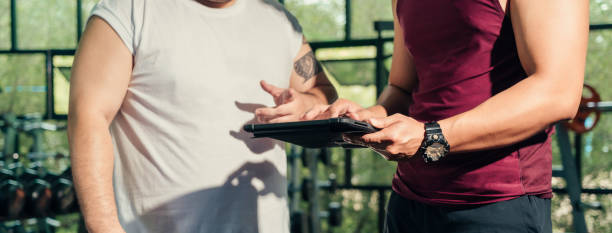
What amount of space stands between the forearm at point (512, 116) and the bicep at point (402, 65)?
0.37 m

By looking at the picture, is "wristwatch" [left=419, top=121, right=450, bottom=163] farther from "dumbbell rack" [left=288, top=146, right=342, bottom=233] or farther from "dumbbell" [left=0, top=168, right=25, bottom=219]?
"dumbbell" [left=0, top=168, right=25, bottom=219]

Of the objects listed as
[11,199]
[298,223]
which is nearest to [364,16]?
[298,223]

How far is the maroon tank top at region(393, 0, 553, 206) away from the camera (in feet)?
3.15

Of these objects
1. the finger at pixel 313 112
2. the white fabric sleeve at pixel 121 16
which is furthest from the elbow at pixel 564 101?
the white fabric sleeve at pixel 121 16

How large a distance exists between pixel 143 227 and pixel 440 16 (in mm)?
698

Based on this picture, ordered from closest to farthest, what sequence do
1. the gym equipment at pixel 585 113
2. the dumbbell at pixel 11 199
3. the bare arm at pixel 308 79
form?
the bare arm at pixel 308 79 < the gym equipment at pixel 585 113 < the dumbbell at pixel 11 199

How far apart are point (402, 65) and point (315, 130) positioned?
431 mm

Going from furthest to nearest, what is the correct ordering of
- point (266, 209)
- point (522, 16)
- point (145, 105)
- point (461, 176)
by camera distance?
point (266, 209) → point (145, 105) → point (461, 176) → point (522, 16)

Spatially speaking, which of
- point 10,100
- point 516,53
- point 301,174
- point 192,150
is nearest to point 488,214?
point 516,53

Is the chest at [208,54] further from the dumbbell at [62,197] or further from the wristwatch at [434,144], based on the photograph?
the dumbbell at [62,197]

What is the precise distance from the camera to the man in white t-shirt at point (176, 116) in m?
1.07

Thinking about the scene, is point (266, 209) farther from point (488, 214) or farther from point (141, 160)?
point (488, 214)

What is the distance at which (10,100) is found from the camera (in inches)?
241

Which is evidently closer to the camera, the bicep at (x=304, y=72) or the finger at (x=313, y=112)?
the finger at (x=313, y=112)
